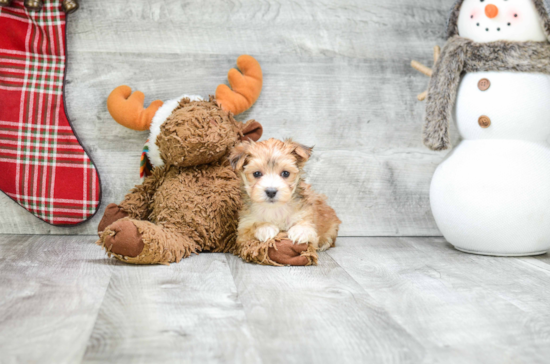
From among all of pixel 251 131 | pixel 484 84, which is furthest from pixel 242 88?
pixel 484 84

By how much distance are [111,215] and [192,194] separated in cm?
33

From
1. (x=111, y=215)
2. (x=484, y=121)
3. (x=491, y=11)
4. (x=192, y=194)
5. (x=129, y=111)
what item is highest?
(x=491, y=11)

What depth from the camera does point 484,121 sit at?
5.51ft

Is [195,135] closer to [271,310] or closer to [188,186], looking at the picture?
[188,186]

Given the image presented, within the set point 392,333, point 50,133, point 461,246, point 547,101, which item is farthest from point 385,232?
point 50,133

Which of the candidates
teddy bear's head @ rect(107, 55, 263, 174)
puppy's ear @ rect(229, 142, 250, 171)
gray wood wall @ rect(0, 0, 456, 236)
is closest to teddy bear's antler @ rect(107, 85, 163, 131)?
teddy bear's head @ rect(107, 55, 263, 174)

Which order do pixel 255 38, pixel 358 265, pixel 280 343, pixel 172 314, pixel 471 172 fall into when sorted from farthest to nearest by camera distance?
pixel 255 38 < pixel 471 172 < pixel 358 265 < pixel 172 314 < pixel 280 343

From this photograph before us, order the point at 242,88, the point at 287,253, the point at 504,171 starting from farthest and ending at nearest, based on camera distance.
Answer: the point at 242,88 → the point at 504,171 → the point at 287,253

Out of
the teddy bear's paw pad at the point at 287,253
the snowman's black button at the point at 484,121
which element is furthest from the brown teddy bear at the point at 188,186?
the snowman's black button at the point at 484,121

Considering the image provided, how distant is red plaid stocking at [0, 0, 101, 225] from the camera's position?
185 centimetres

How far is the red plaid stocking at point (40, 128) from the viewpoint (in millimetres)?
1854

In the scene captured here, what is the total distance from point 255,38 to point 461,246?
1.13 metres

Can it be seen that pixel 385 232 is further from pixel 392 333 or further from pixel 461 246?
pixel 392 333

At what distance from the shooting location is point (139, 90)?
196cm
